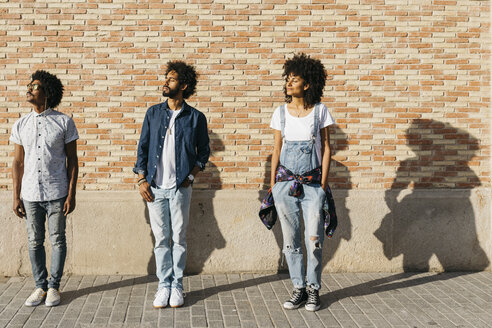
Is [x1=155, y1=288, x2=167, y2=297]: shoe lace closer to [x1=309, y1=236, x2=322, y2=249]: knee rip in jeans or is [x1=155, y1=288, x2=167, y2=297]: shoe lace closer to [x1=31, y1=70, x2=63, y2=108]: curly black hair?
[x1=309, y1=236, x2=322, y2=249]: knee rip in jeans

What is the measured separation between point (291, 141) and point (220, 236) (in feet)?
5.54

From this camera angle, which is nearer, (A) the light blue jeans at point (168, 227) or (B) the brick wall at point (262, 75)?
(A) the light blue jeans at point (168, 227)

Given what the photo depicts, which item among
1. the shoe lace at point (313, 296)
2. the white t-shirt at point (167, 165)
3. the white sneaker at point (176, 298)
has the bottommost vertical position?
the white sneaker at point (176, 298)

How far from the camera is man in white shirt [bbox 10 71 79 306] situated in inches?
184

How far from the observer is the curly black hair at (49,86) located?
4.75 meters

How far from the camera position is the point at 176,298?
15.3 feet

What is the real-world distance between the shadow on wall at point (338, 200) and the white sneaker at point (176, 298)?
148cm

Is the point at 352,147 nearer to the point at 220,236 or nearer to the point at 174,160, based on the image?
the point at 220,236

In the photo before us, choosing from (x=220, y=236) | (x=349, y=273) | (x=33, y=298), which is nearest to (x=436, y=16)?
(x=349, y=273)

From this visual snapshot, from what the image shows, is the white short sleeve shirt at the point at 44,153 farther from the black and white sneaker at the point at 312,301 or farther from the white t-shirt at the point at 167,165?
the black and white sneaker at the point at 312,301

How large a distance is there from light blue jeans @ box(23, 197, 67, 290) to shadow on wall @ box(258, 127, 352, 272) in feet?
7.30

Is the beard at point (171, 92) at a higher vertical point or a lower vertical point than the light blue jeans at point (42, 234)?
higher

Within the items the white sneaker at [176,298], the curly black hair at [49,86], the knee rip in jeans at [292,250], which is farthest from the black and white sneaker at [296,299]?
the curly black hair at [49,86]

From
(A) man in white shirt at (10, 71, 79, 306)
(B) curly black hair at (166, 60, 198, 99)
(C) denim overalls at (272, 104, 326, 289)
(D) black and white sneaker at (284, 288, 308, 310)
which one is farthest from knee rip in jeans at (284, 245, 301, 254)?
(A) man in white shirt at (10, 71, 79, 306)
